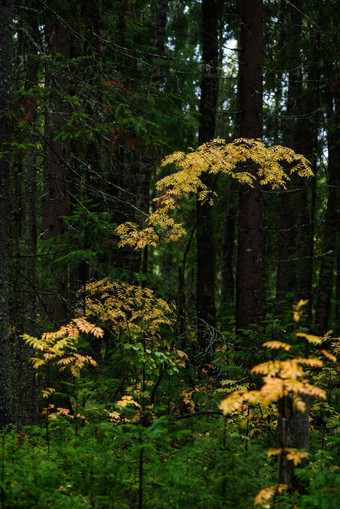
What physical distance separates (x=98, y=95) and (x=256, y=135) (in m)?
3.42

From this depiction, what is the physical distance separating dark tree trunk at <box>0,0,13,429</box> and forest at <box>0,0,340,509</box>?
0.02 m

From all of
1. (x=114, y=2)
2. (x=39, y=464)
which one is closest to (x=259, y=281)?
(x=39, y=464)

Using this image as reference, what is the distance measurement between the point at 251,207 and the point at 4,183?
16.0ft

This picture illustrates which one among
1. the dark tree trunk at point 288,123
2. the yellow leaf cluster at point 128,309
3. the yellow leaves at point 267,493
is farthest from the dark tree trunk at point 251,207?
the yellow leaves at point 267,493

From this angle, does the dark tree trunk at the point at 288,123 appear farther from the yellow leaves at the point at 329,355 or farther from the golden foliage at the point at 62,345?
the yellow leaves at the point at 329,355

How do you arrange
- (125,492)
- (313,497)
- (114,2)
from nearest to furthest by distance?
(313,497), (125,492), (114,2)

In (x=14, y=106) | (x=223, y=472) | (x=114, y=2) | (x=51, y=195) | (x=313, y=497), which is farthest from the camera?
(x=114, y=2)

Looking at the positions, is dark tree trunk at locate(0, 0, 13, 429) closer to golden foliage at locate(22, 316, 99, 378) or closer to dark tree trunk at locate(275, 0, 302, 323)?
golden foliage at locate(22, 316, 99, 378)

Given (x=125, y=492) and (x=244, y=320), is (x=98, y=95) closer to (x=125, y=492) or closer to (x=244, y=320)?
(x=244, y=320)

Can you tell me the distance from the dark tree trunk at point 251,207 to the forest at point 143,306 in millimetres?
31

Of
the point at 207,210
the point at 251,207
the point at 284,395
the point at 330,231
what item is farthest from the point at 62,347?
the point at 330,231

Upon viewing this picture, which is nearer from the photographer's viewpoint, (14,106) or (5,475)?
(5,475)

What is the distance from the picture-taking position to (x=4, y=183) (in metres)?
4.85

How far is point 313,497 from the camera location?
2.79 meters
